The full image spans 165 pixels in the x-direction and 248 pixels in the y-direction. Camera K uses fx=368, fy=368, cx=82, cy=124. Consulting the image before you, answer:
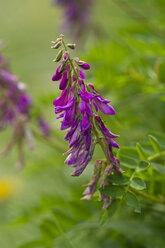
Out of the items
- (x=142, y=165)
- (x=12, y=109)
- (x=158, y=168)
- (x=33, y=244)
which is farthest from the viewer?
(x=12, y=109)

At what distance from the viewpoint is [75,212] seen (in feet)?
7.73

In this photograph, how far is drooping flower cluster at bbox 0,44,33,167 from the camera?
2.69 m

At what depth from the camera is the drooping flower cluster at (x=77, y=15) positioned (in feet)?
14.7

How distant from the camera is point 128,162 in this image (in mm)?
1818

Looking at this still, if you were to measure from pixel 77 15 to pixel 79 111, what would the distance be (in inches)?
129

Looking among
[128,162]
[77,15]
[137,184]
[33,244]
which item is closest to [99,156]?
[33,244]

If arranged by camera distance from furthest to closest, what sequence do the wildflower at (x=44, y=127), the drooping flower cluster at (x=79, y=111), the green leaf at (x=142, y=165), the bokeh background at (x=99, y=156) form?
1. the wildflower at (x=44, y=127)
2. the bokeh background at (x=99, y=156)
3. the green leaf at (x=142, y=165)
4. the drooping flower cluster at (x=79, y=111)

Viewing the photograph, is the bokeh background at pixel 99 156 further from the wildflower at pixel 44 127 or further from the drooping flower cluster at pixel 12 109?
the drooping flower cluster at pixel 12 109

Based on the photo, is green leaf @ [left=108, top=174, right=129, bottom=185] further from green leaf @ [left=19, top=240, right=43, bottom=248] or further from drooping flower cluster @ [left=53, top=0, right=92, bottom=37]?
drooping flower cluster @ [left=53, top=0, right=92, bottom=37]

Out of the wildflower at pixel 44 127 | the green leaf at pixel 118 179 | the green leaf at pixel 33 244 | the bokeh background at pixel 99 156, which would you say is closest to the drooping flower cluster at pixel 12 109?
the bokeh background at pixel 99 156

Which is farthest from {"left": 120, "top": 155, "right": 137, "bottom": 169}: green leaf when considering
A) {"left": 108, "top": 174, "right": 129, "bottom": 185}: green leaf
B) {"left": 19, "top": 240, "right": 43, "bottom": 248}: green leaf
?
{"left": 19, "top": 240, "right": 43, "bottom": 248}: green leaf

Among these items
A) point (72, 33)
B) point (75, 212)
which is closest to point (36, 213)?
point (75, 212)

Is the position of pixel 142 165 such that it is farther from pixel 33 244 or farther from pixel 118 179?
pixel 33 244

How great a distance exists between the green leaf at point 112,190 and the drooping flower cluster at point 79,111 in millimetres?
73
